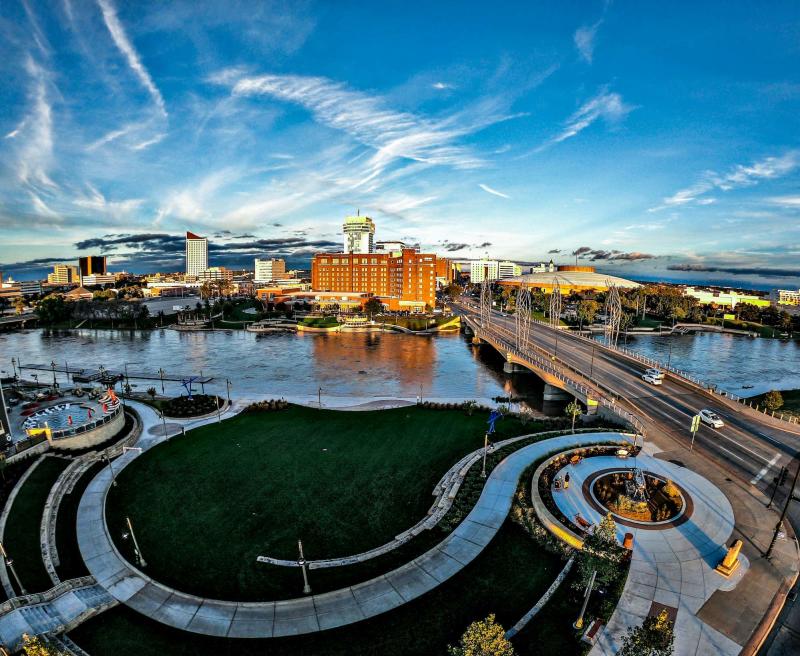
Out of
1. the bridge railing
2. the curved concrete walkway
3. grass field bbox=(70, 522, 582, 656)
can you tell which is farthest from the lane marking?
grass field bbox=(70, 522, 582, 656)

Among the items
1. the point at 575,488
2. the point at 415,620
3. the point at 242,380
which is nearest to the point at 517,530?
the point at 575,488

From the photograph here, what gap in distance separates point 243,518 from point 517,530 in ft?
50.7

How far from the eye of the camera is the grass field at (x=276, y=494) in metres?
20.2

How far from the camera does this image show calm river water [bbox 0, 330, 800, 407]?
203 feet

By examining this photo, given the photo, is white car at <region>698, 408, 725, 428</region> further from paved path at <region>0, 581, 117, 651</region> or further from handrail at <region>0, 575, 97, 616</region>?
handrail at <region>0, 575, 97, 616</region>

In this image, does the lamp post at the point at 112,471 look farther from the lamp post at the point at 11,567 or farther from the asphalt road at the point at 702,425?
the asphalt road at the point at 702,425

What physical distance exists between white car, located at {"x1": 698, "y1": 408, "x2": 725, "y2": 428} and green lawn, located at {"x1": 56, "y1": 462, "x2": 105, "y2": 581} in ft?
146

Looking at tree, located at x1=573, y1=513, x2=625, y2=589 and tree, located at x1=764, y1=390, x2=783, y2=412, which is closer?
tree, located at x1=573, y1=513, x2=625, y2=589

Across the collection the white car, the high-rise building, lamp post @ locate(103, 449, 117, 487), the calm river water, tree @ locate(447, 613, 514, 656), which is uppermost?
the high-rise building

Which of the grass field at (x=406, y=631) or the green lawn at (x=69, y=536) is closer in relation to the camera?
the grass field at (x=406, y=631)

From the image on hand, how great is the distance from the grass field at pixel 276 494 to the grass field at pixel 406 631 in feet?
8.27

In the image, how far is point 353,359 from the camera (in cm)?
8338

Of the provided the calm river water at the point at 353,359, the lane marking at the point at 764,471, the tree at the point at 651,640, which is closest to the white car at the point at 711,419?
the lane marking at the point at 764,471

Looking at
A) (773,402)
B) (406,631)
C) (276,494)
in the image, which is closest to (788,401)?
(773,402)
